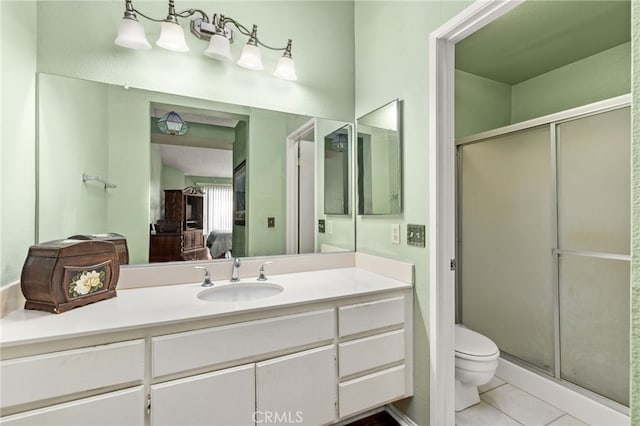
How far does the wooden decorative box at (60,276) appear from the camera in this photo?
44.8 inches

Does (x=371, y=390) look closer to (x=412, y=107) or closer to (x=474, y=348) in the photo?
(x=474, y=348)

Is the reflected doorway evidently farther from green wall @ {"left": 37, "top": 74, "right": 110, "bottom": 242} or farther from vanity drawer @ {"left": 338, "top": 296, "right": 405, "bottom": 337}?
green wall @ {"left": 37, "top": 74, "right": 110, "bottom": 242}

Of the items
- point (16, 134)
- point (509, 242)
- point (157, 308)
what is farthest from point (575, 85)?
point (16, 134)

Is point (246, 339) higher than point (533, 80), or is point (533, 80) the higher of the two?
point (533, 80)

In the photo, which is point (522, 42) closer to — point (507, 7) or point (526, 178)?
point (526, 178)

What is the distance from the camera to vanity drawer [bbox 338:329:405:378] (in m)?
1.44

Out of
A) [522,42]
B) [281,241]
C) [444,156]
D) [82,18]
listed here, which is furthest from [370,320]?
[522,42]

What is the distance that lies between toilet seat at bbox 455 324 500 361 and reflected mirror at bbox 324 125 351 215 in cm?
107

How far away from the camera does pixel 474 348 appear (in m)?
1.80

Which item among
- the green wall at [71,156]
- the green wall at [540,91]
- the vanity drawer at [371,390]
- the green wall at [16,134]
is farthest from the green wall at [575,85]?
the green wall at [16,134]

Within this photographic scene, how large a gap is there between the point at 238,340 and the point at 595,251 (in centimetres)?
212

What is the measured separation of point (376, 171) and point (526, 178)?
118cm

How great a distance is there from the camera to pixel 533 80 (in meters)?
2.83

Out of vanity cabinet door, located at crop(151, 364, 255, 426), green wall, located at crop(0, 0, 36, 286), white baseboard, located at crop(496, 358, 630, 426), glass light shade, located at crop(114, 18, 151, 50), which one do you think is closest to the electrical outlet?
vanity cabinet door, located at crop(151, 364, 255, 426)
